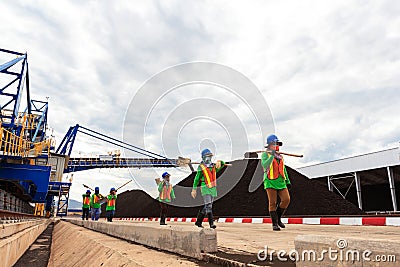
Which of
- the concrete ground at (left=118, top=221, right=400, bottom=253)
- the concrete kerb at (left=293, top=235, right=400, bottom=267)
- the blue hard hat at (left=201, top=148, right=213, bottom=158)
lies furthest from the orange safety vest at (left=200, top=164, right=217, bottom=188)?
the concrete kerb at (left=293, top=235, right=400, bottom=267)

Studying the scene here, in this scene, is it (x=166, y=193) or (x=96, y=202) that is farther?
(x=96, y=202)

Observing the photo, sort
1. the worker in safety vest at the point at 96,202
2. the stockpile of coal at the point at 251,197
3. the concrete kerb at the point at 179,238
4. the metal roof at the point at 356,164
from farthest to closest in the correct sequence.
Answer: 1. the metal roof at the point at 356,164
2. the stockpile of coal at the point at 251,197
3. the worker in safety vest at the point at 96,202
4. the concrete kerb at the point at 179,238

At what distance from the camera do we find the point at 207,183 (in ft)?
21.1

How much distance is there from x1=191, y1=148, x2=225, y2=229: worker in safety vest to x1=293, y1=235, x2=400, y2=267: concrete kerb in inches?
172

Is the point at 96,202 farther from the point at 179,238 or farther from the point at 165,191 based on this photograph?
the point at 179,238

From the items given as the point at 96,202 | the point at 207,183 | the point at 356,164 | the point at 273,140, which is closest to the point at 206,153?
the point at 207,183

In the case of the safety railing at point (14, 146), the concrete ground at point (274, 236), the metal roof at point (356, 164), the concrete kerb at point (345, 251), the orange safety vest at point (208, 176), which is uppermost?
the metal roof at point (356, 164)

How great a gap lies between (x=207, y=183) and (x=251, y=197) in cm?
1802

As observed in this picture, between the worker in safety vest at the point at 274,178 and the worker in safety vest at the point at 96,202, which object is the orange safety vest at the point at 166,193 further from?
the worker in safety vest at the point at 96,202

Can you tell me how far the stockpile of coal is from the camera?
2092 centimetres

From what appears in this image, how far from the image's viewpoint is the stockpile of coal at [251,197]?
2092cm

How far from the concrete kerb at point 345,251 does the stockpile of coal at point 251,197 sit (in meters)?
19.7

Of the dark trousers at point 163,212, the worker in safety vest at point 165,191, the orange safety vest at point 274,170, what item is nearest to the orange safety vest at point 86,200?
the worker in safety vest at point 165,191

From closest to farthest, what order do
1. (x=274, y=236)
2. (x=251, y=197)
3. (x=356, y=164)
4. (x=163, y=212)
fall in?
(x=274, y=236), (x=163, y=212), (x=251, y=197), (x=356, y=164)
